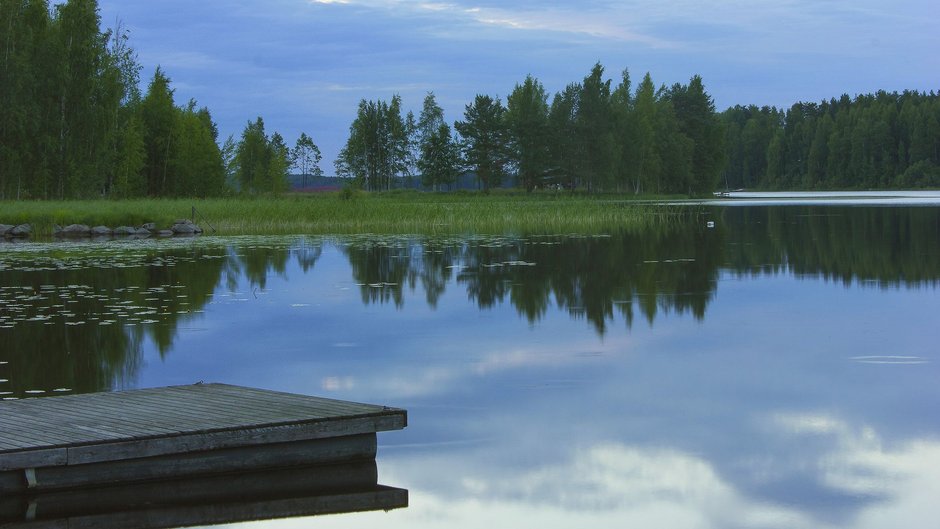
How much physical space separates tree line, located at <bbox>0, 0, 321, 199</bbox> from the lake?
2633 centimetres

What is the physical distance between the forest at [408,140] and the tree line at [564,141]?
0.14 metres

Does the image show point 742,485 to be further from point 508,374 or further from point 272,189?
point 272,189

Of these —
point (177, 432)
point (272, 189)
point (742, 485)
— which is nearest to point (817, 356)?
point (742, 485)

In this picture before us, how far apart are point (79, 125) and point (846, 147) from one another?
11407 cm

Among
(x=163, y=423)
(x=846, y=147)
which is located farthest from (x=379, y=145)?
(x=163, y=423)

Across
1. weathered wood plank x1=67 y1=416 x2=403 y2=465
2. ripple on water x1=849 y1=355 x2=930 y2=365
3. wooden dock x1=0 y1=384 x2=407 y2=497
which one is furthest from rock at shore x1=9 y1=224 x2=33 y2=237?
weathered wood plank x1=67 y1=416 x2=403 y2=465

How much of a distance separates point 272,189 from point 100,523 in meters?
69.3

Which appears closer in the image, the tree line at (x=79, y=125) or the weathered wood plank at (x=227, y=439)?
the weathered wood plank at (x=227, y=439)

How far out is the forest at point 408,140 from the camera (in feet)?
162

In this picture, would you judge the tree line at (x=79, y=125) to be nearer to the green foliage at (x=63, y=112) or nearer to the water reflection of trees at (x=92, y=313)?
the green foliage at (x=63, y=112)

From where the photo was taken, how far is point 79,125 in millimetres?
50875

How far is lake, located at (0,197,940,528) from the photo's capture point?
6.95m

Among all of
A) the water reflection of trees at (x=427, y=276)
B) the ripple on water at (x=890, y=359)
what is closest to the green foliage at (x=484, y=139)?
the water reflection of trees at (x=427, y=276)

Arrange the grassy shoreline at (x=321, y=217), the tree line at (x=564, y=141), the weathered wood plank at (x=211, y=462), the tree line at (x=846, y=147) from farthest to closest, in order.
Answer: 1. the tree line at (x=846, y=147)
2. the tree line at (x=564, y=141)
3. the grassy shoreline at (x=321, y=217)
4. the weathered wood plank at (x=211, y=462)
